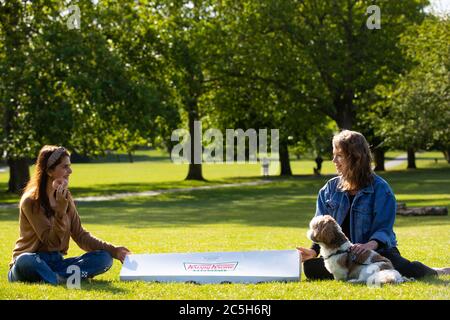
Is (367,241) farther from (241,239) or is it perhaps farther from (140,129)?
(140,129)

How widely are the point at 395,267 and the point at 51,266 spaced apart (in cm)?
395

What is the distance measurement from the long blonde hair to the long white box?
103cm

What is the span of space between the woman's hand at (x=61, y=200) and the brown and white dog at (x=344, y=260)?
112 inches

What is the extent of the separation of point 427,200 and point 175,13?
20.0m

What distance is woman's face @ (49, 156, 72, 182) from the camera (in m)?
9.05

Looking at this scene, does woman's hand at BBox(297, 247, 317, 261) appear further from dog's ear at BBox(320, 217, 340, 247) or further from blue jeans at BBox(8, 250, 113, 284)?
blue jeans at BBox(8, 250, 113, 284)

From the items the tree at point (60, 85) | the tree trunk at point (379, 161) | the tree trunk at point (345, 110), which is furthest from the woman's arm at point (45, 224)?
the tree trunk at point (379, 161)

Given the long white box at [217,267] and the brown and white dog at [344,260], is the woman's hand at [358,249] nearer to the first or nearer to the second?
the brown and white dog at [344,260]

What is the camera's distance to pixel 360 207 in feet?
29.1

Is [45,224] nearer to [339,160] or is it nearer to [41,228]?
[41,228]

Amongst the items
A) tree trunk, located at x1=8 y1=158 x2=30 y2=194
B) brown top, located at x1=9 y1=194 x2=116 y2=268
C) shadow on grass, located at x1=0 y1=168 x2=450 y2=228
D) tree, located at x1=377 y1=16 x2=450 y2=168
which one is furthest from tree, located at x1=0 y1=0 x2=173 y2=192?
brown top, located at x1=9 y1=194 x2=116 y2=268

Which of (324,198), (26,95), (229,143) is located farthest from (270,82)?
(324,198)

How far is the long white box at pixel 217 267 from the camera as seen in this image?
8.81 meters

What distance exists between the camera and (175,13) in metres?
44.1
